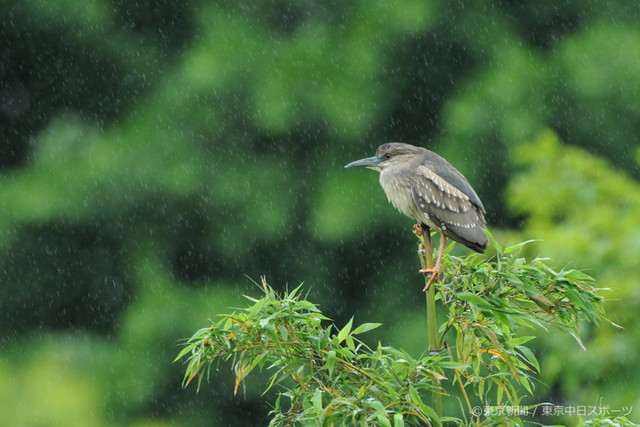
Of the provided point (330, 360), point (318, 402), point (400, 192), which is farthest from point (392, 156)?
point (318, 402)

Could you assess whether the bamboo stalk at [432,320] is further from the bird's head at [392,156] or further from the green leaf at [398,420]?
the bird's head at [392,156]

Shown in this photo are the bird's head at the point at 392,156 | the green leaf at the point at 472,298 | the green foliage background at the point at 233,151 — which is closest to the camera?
the green leaf at the point at 472,298

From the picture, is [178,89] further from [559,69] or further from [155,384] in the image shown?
[559,69]

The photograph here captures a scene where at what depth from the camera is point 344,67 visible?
7.38 metres

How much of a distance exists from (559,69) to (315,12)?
5.05ft

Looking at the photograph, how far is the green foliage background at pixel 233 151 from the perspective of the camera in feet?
23.8

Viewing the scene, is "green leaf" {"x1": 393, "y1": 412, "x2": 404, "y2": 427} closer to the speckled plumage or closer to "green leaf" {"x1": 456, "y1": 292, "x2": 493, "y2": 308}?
"green leaf" {"x1": 456, "y1": 292, "x2": 493, "y2": 308}

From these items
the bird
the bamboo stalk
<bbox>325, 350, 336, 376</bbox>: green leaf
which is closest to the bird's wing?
the bird

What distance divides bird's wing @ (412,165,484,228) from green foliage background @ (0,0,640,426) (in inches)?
98.3

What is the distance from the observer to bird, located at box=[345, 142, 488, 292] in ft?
13.7

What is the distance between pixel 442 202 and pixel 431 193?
0.07 m

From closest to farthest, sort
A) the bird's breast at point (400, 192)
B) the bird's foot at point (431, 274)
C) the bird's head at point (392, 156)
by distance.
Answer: the bird's foot at point (431, 274) → the bird's breast at point (400, 192) → the bird's head at point (392, 156)

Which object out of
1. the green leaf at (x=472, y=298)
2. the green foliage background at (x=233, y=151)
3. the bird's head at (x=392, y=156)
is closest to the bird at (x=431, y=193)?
the bird's head at (x=392, y=156)

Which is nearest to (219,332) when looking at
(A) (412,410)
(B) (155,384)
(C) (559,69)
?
(A) (412,410)
